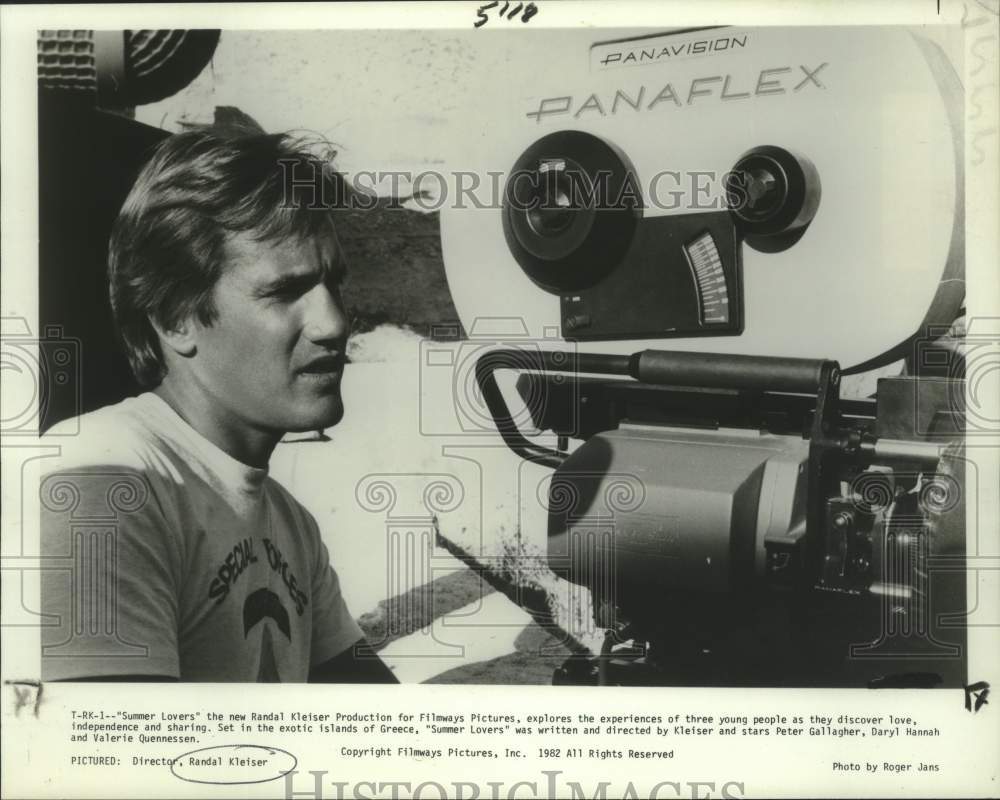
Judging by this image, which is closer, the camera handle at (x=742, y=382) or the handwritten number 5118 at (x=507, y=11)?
the camera handle at (x=742, y=382)

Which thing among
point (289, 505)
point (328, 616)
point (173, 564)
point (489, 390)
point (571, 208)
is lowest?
point (328, 616)

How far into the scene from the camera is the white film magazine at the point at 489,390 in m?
2.04

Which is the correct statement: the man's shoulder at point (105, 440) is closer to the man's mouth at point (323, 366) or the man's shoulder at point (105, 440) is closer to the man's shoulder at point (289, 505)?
the man's shoulder at point (289, 505)

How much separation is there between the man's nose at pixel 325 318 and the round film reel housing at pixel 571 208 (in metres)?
0.41

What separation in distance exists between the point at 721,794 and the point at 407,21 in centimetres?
178

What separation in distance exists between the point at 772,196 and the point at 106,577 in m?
1.63

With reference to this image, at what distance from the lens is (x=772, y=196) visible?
2023mm

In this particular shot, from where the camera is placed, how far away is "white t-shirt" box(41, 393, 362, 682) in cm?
204

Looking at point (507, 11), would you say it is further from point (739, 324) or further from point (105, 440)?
point (105, 440)

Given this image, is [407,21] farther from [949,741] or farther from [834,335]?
[949,741]

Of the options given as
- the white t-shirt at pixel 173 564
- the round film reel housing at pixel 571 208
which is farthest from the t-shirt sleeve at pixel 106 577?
the round film reel housing at pixel 571 208

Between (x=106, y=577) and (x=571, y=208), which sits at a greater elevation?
(x=571, y=208)

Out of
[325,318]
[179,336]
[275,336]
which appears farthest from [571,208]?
[179,336]
